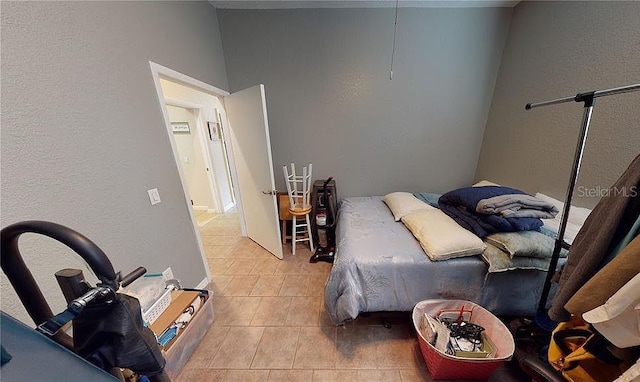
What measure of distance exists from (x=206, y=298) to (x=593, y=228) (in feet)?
7.25

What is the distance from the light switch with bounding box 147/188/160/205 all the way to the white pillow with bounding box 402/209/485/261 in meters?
1.96

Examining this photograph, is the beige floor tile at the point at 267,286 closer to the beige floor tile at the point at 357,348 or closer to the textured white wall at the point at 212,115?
the beige floor tile at the point at 357,348

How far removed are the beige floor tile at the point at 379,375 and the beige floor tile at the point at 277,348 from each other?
46cm

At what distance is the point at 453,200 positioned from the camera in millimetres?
1766

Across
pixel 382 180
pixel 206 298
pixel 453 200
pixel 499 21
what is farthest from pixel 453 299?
pixel 499 21

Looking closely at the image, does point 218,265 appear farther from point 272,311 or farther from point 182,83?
point 182,83

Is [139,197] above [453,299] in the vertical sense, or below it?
above

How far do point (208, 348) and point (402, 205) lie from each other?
6.56 feet

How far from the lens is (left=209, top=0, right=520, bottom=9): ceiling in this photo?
208 cm

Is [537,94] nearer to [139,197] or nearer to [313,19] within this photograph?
[313,19]

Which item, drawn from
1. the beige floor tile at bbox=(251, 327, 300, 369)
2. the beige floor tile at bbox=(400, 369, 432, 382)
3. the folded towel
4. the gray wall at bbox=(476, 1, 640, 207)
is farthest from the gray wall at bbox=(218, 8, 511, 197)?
the beige floor tile at bbox=(400, 369, 432, 382)

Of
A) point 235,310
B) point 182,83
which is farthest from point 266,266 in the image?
point 182,83

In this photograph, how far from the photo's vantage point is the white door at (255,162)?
80.6 inches

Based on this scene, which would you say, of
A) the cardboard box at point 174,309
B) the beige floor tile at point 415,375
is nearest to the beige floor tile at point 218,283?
the cardboard box at point 174,309
